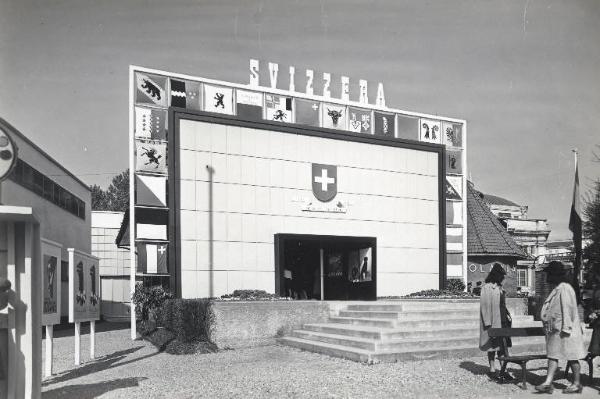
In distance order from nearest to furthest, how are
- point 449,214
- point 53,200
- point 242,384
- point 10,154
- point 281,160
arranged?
point 10,154
point 242,384
point 281,160
point 449,214
point 53,200

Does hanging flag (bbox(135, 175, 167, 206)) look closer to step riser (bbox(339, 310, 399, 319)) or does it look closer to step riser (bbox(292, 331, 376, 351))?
step riser (bbox(292, 331, 376, 351))

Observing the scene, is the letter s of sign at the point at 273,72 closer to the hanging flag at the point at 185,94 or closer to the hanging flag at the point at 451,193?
the hanging flag at the point at 185,94

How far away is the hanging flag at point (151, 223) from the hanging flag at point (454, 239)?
11.3 m

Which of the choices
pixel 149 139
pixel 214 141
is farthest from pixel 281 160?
pixel 149 139

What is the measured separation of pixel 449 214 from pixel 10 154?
19629mm

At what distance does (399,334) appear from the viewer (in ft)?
43.6

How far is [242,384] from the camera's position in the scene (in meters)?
9.95

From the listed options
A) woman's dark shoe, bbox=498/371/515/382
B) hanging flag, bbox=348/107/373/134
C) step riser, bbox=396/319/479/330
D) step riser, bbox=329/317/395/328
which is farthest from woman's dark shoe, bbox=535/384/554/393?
hanging flag, bbox=348/107/373/134

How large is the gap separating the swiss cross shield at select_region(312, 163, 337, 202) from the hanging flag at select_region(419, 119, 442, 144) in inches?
181

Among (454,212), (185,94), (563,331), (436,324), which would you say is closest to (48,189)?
(185,94)

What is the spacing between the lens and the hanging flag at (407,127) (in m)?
23.9

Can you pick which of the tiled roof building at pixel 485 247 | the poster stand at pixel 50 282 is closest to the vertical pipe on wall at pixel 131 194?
the poster stand at pixel 50 282

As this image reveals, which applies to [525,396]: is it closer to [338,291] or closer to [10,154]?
[10,154]

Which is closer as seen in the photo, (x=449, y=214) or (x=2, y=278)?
(x=2, y=278)
